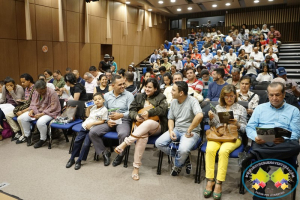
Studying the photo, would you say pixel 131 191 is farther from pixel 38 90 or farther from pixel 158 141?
pixel 38 90

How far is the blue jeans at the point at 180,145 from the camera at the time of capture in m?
2.64

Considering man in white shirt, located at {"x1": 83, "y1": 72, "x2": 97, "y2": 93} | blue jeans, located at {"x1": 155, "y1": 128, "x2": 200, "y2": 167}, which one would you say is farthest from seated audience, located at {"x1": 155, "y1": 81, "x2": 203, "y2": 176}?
man in white shirt, located at {"x1": 83, "y1": 72, "x2": 97, "y2": 93}

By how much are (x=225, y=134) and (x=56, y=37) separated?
7915 mm

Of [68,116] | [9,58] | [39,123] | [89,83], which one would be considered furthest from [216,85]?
[9,58]

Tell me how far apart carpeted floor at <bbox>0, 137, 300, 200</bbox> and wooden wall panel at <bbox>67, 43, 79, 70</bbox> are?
21.1 feet

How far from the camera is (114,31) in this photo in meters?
11.7

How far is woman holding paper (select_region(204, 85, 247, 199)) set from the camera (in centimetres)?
240

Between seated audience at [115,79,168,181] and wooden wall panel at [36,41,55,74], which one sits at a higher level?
wooden wall panel at [36,41,55,74]

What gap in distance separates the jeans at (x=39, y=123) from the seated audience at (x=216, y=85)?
2647mm

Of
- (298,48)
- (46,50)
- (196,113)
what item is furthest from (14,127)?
(298,48)

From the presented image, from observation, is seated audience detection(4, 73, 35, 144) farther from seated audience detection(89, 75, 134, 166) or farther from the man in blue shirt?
the man in blue shirt

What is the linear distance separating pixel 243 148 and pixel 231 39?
30.1ft

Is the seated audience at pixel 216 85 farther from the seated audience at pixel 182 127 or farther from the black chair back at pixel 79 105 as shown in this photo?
the black chair back at pixel 79 105

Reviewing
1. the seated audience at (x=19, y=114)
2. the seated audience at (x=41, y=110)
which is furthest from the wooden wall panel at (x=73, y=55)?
the seated audience at (x=41, y=110)
